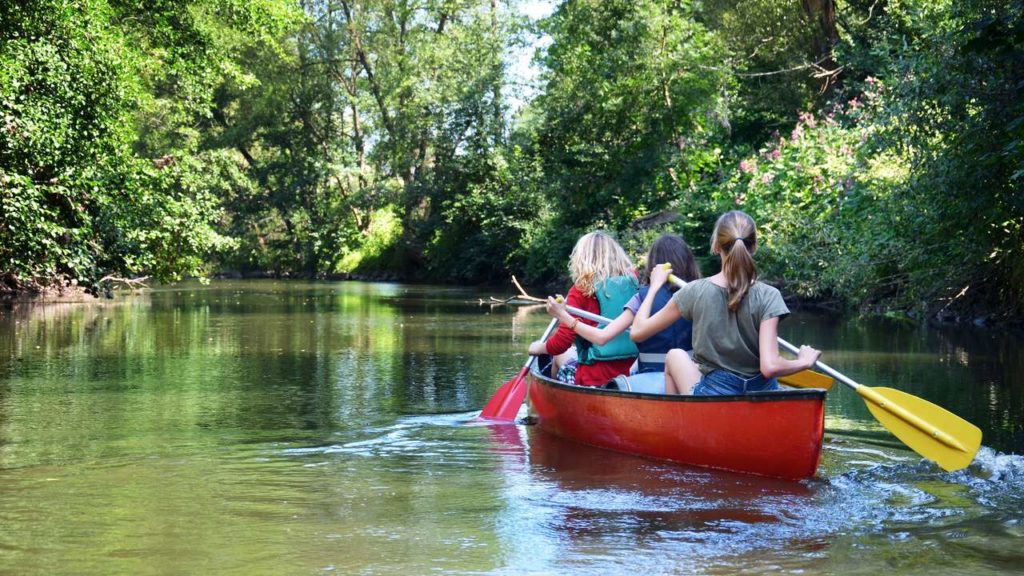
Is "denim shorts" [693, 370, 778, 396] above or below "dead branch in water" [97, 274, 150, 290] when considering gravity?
below

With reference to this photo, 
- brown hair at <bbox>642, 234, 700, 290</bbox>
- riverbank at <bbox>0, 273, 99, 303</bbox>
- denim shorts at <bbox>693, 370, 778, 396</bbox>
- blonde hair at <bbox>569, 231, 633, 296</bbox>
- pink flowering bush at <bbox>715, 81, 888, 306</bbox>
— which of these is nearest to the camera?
denim shorts at <bbox>693, 370, 778, 396</bbox>

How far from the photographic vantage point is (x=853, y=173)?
21.0 meters

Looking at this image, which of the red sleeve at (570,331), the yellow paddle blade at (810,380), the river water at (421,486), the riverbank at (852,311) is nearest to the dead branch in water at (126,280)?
the riverbank at (852,311)

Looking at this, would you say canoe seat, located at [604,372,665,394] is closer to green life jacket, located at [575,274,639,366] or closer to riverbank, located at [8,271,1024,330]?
green life jacket, located at [575,274,639,366]

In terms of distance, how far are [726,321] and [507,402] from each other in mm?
3129

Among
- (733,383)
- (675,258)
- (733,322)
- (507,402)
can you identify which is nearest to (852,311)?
(507,402)

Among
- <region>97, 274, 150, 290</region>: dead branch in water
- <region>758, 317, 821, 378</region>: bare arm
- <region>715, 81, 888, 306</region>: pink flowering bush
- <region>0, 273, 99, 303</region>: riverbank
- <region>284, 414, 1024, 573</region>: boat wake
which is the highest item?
<region>715, 81, 888, 306</region>: pink flowering bush

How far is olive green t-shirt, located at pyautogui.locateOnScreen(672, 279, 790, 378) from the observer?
6.32 metres

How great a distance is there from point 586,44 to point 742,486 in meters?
26.0

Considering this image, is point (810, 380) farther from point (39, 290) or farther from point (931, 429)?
point (39, 290)

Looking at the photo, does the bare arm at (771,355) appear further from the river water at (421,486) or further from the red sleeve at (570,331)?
the red sleeve at (570,331)

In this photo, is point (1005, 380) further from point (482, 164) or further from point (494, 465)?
point (482, 164)

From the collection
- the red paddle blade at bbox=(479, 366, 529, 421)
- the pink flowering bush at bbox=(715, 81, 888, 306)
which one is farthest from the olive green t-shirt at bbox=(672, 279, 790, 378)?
the pink flowering bush at bbox=(715, 81, 888, 306)

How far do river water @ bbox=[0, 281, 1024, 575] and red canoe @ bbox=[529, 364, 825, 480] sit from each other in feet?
0.40
